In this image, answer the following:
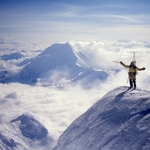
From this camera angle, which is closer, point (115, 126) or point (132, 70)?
point (115, 126)

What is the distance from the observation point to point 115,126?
81.8ft

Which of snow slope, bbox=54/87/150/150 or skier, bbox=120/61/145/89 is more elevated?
skier, bbox=120/61/145/89

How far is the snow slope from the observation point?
22.2 m

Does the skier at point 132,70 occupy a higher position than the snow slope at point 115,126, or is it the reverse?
the skier at point 132,70

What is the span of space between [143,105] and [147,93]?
4.17m

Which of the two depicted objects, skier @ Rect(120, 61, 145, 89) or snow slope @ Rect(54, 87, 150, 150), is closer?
snow slope @ Rect(54, 87, 150, 150)

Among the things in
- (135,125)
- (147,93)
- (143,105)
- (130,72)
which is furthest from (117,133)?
(130,72)

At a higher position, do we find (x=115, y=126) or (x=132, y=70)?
(x=132, y=70)

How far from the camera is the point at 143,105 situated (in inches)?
1035

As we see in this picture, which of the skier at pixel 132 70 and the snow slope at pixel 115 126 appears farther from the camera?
the skier at pixel 132 70

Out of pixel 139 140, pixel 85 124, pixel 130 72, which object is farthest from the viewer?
pixel 130 72

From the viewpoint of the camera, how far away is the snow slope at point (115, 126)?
22.2 meters

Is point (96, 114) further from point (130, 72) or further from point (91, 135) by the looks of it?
point (130, 72)

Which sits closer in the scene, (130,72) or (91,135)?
(91,135)
